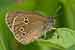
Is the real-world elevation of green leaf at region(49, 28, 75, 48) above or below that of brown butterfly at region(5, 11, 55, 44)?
below

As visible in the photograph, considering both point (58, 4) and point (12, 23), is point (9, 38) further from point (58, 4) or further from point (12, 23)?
point (58, 4)

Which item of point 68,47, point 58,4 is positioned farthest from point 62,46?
point 58,4

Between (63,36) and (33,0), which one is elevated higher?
(33,0)

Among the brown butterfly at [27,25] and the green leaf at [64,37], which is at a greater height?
the brown butterfly at [27,25]

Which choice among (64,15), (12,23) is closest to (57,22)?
(64,15)

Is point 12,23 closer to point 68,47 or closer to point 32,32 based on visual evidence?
point 32,32

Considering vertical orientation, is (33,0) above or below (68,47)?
above
